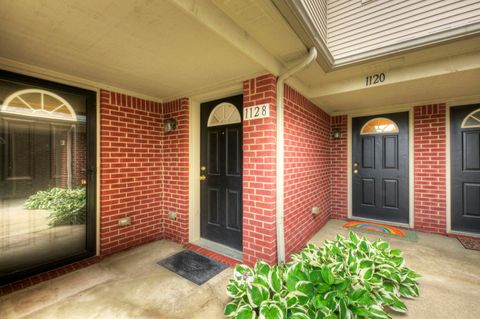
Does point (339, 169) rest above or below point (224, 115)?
below

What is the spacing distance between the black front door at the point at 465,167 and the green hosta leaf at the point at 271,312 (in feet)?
12.4

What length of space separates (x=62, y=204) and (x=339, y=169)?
4.69 meters

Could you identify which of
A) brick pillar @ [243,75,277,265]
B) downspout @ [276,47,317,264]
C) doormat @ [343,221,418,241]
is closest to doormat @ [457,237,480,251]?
doormat @ [343,221,418,241]

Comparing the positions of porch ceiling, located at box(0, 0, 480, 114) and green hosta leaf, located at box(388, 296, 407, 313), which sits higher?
porch ceiling, located at box(0, 0, 480, 114)

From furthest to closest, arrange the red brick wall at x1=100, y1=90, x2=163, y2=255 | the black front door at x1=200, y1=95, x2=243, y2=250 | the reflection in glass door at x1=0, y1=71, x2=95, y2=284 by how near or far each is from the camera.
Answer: the black front door at x1=200, y1=95, x2=243, y2=250 → the red brick wall at x1=100, y1=90, x2=163, y2=255 → the reflection in glass door at x1=0, y1=71, x2=95, y2=284

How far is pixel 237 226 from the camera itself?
115 inches

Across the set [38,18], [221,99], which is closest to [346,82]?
[221,99]

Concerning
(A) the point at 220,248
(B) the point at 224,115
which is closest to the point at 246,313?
(A) the point at 220,248

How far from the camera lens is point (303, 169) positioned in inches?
122

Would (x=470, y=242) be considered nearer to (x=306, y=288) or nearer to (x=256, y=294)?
(x=306, y=288)

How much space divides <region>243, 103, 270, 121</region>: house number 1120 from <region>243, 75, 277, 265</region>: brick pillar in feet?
0.13

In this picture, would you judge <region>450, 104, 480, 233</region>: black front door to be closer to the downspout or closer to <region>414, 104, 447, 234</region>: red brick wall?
<region>414, 104, 447, 234</region>: red brick wall

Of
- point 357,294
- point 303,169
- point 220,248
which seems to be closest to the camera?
point 357,294

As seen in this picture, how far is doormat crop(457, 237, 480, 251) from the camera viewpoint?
116 inches
